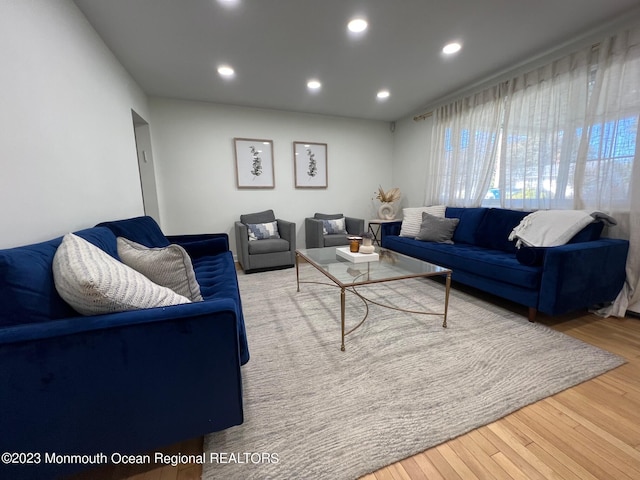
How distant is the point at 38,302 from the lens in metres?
0.84

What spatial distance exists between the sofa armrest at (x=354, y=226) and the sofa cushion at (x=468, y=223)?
4.25 feet

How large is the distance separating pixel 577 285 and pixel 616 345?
427mm

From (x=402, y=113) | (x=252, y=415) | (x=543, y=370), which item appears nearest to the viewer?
(x=252, y=415)

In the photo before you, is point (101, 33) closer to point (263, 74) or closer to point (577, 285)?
point (263, 74)

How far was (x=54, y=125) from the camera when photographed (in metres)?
1.44

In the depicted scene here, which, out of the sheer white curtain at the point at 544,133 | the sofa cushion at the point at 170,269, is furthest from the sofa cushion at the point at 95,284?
the sheer white curtain at the point at 544,133

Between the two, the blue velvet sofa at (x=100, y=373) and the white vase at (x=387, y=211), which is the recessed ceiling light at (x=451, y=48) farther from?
the blue velvet sofa at (x=100, y=373)

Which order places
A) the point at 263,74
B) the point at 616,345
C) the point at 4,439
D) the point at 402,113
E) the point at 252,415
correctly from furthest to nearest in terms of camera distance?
1. the point at 402,113
2. the point at 263,74
3. the point at 616,345
4. the point at 252,415
5. the point at 4,439

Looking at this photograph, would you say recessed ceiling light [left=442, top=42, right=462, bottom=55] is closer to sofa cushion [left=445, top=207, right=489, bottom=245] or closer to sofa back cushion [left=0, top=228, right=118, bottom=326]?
sofa cushion [left=445, top=207, right=489, bottom=245]

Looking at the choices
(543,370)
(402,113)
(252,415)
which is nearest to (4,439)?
(252,415)

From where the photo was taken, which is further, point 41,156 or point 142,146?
point 142,146

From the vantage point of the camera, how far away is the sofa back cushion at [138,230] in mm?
1700

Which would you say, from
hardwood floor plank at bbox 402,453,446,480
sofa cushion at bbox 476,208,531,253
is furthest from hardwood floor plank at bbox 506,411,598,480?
sofa cushion at bbox 476,208,531,253

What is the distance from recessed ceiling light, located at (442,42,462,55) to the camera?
7.54 ft
